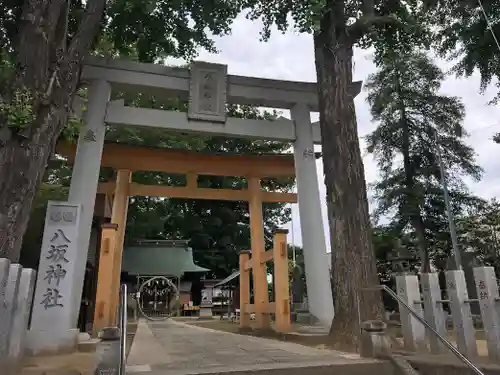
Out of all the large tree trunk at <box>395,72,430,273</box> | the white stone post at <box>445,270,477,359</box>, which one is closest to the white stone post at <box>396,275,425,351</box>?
the white stone post at <box>445,270,477,359</box>

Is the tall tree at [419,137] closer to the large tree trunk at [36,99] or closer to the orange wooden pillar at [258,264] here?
the orange wooden pillar at [258,264]

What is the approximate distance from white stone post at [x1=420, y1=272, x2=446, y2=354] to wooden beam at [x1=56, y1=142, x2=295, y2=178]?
6134 millimetres

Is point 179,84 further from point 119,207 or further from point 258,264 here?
point 258,264

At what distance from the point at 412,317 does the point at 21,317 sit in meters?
4.38

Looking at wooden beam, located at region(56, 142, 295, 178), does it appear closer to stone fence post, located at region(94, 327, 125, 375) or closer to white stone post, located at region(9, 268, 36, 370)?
white stone post, located at region(9, 268, 36, 370)

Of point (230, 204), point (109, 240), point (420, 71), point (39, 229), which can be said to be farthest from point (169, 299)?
point (420, 71)

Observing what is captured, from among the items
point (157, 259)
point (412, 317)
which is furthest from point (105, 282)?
point (157, 259)

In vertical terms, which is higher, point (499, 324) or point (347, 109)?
point (347, 109)

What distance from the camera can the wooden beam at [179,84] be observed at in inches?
322

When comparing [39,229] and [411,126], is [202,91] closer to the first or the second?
[39,229]

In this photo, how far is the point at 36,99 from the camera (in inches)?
215

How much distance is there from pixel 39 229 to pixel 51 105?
680 cm

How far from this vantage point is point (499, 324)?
4.02m

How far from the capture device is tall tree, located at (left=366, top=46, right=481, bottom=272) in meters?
16.8
